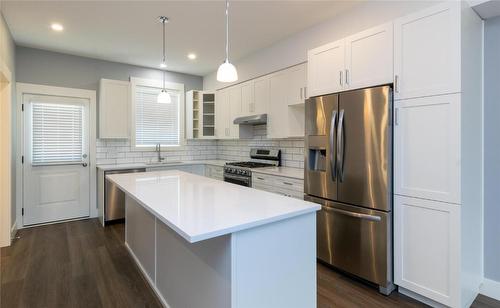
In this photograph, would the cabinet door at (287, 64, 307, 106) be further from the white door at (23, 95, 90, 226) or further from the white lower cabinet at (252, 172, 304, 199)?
the white door at (23, 95, 90, 226)

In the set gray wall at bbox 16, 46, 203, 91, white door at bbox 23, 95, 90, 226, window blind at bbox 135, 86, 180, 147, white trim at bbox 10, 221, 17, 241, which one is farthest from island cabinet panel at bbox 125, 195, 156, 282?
gray wall at bbox 16, 46, 203, 91

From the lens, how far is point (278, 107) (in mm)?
3758

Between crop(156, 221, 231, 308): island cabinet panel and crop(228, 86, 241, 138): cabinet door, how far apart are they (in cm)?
265

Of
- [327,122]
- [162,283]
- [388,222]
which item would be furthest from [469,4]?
[162,283]

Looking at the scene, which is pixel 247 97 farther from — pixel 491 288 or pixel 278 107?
pixel 491 288

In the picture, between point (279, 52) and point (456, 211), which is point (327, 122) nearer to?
point (456, 211)

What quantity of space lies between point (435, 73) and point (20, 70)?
5.13m

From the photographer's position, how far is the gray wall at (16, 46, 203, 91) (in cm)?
395

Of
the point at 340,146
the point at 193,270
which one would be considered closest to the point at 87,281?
the point at 193,270

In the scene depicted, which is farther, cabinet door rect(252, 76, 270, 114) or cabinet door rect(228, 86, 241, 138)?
cabinet door rect(228, 86, 241, 138)

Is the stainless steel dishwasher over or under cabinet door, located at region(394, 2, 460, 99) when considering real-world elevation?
under

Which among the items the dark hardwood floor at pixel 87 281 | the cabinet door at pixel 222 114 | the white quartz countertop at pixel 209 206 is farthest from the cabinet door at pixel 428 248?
the cabinet door at pixel 222 114

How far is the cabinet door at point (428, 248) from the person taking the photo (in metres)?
1.94

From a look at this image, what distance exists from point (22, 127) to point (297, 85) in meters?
4.01
